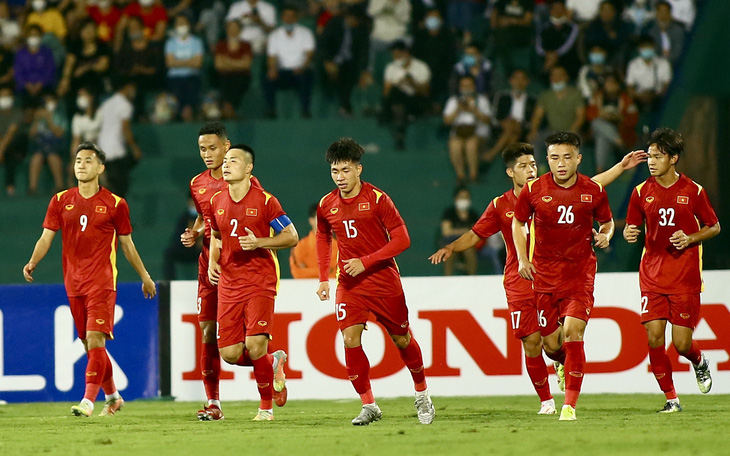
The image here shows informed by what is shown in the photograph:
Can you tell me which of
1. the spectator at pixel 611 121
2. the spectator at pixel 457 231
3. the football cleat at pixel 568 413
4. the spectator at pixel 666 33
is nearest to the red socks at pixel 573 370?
the football cleat at pixel 568 413

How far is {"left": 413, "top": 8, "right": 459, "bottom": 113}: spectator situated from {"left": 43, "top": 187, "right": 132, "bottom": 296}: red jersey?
8.59m

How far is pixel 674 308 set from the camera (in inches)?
375

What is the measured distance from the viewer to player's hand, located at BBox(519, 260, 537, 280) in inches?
339

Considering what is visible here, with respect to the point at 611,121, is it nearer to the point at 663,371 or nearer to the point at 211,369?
the point at 663,371

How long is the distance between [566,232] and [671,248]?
124 cm

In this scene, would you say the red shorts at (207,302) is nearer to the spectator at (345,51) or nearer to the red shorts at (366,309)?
the red shorts at (366,309)

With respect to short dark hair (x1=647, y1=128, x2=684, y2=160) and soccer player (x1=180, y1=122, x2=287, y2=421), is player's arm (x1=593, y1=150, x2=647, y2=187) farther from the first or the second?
soccer player (x1=180, y1=122, x2=287, y2=421)

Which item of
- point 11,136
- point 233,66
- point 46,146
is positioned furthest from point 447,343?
point 11,136

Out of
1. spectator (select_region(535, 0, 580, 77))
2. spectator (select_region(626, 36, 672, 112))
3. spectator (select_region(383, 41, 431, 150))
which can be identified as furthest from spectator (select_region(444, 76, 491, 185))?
spectator (select_region(626, 36, 672, 112))

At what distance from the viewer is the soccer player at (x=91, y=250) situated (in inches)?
390

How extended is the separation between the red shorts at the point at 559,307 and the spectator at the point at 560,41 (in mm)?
9118

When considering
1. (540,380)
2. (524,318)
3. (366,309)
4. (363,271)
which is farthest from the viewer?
(524,318)

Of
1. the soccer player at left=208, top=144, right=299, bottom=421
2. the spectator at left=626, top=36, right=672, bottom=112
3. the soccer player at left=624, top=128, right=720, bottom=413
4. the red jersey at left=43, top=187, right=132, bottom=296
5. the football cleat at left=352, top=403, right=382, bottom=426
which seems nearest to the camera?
the football cleat at left=352, top=403, right=382, bottom=426

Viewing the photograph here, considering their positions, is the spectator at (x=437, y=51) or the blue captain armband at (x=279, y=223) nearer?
the blue captain armband at (x=279, y=223)
